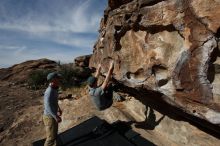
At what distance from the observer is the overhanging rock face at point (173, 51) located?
4.41 meters

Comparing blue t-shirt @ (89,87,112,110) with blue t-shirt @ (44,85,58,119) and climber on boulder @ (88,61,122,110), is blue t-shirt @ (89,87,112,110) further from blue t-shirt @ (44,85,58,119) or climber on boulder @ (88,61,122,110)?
blue t-shirt @ (44,85,58,119)

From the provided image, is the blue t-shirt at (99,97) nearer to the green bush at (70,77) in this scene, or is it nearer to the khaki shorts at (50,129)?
the khaki shorts at (50,129)

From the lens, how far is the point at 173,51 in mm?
5266

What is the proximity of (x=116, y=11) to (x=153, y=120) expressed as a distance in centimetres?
320

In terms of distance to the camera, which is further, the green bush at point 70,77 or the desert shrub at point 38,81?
the desert shrub at point 38,81

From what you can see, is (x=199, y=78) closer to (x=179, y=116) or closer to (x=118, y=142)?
(x=179, y=116)

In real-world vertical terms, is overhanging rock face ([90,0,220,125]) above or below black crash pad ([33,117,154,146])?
above

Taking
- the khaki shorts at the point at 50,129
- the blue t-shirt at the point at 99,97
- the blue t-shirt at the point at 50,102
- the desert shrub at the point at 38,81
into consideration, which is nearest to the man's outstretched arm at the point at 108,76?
the blue t-shirt at the point at 99,97

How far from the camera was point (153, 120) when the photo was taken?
22.9ft

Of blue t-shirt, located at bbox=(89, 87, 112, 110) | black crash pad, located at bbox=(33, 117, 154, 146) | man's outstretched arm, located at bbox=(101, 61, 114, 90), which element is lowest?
black crash pad, located at bbox=(33, 117, 154, 146)

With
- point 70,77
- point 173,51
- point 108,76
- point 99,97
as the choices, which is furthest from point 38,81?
point 173,51

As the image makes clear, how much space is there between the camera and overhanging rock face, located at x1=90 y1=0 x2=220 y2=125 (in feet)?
14.5

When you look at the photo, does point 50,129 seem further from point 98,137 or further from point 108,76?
point 108,76

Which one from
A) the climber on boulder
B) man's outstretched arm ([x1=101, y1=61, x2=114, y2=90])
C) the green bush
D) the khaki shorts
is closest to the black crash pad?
the khaki shorts
